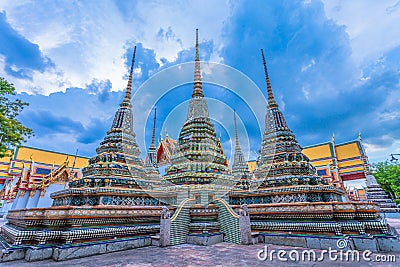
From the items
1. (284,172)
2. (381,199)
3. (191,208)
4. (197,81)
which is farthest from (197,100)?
(381,199)

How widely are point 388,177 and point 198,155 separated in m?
23.0

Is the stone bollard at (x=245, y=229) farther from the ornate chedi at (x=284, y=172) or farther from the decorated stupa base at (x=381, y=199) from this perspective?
the decorated stupa base at (x=381, y=199)

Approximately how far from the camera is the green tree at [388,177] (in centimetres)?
2192

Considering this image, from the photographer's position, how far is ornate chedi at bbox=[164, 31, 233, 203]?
10891mm

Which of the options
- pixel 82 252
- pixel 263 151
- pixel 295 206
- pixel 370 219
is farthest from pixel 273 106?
pixel 82 252

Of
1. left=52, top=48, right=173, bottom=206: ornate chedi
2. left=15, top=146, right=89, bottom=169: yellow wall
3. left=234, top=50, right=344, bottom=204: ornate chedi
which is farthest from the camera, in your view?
left=15, top=146, right=89, bottom=169: yellow wall

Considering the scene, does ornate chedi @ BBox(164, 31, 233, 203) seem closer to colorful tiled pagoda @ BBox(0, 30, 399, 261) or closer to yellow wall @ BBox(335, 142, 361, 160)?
colorful tiled pagoda @ BBox(0, 30, 399, 261)

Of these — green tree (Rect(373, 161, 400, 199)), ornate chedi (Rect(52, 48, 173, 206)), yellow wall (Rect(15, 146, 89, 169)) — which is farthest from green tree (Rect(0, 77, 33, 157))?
green tree (Rect(373, 161, 400, 199))

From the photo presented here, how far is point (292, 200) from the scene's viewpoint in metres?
8.66

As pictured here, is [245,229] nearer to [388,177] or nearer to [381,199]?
[381,199]

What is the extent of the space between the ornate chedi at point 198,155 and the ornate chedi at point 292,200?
4.79 ft

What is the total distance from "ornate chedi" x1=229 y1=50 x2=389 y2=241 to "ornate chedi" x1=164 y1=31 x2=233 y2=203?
4.79ft

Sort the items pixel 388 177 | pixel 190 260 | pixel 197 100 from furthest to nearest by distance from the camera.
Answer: pixel 388 177 < pixel 197 100 < pixel 190 260

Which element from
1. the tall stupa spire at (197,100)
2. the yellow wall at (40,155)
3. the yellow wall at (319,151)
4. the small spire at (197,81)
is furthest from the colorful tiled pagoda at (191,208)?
the yellow wall at (40,155)
